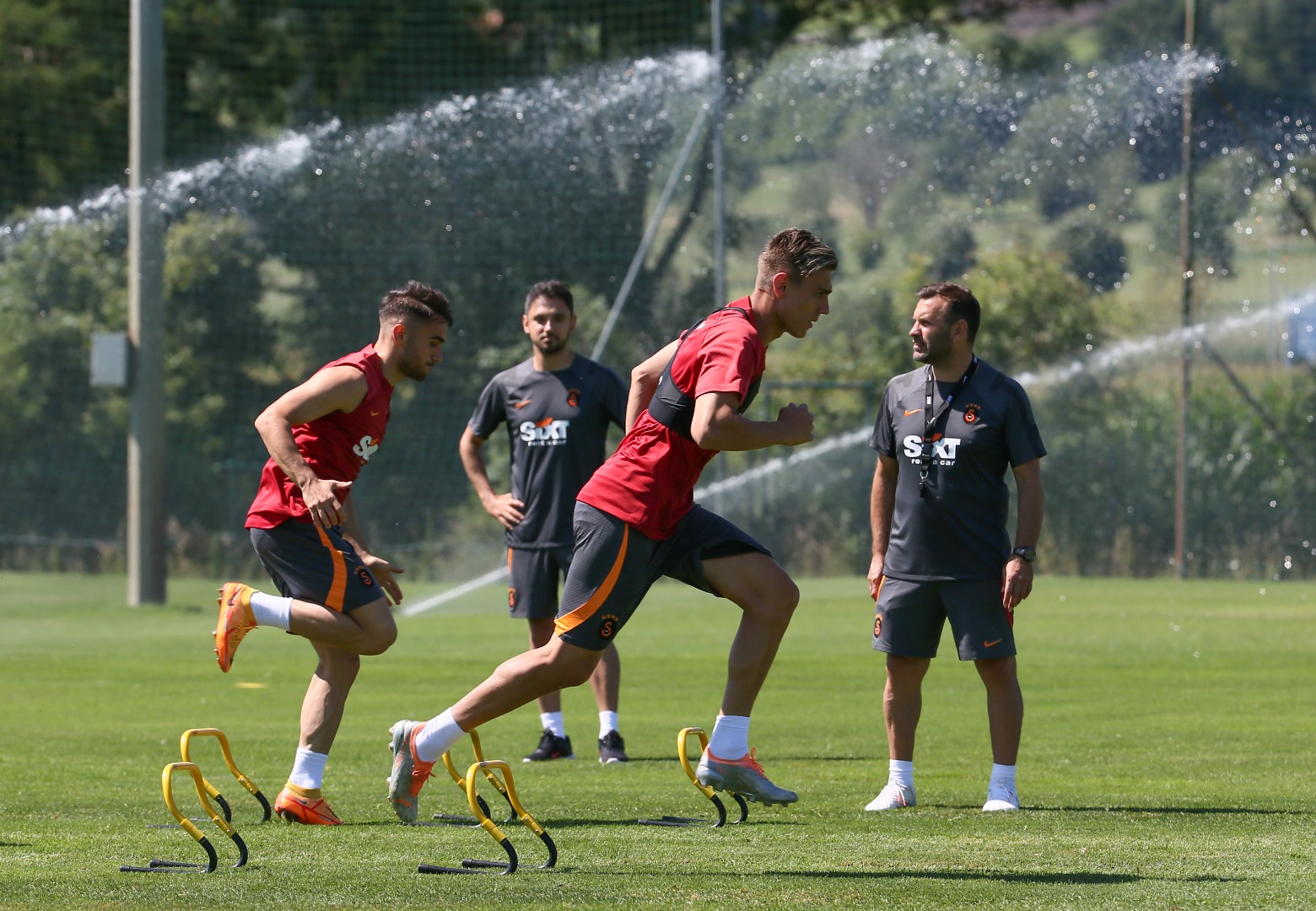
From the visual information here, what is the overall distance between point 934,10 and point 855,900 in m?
25.8

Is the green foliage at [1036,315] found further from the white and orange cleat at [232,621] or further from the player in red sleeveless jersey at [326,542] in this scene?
the white and orange cleat at [232,621]

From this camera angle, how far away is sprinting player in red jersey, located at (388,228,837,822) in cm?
623

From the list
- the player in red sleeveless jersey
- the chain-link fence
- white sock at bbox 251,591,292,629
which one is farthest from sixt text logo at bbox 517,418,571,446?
the chain-link fence

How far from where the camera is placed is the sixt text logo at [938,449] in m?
7.54

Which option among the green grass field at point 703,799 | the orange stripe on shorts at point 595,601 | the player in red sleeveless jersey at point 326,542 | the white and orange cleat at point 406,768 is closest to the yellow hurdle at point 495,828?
the green grass field at point 703,799

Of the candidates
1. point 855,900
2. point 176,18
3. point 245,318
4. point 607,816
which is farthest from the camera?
point 176,18

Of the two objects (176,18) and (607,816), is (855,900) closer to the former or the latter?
(607,816)

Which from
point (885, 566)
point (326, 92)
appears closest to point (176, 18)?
point (326, 92)

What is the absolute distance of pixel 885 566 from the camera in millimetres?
7797

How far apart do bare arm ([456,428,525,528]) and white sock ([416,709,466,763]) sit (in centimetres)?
313

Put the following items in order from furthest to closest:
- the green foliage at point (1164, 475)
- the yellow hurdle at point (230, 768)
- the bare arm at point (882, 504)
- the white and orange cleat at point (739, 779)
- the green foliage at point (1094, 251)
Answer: the green foliage at point (1094, 251)
the green foliage at point (1164, 475)
the bare arm at point (882, 504)
the white and orange cleat at point (739, 779)
the yellow hurdle at point (230, 768)

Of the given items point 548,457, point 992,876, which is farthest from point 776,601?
point 548,457

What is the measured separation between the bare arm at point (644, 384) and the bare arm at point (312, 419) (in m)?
1.04

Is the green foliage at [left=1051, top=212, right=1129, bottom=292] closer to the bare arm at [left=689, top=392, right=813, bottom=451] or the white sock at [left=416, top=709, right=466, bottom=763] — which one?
the bare arm at [left=689, top=392, right=813, bottom=451]
